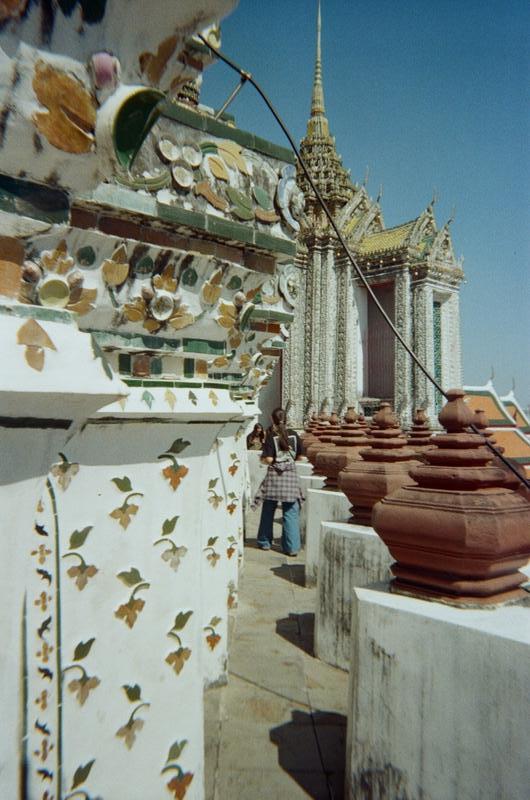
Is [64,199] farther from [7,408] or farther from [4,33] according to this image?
[7,408]

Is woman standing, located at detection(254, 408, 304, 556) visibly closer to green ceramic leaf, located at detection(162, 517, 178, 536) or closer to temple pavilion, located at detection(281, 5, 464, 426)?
green ceramic leaf, located at detection(162, 517, 178, 536)

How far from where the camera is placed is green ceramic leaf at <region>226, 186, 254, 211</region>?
221 centimetres

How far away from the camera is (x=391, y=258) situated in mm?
19188

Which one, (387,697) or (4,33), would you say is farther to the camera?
(387,697)

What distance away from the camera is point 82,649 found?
1761mm

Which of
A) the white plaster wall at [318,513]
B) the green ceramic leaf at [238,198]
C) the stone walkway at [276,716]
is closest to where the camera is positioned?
the green ceramic leaf at [238,198]

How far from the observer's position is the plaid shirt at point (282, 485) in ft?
21.8

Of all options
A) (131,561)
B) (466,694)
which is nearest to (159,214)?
(131,561)

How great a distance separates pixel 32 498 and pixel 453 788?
1.52 meters

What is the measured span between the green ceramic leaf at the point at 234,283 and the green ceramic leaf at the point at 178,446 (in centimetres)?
61

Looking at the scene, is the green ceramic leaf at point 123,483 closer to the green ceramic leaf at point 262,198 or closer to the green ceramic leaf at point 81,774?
the green ceramic leaf at point 81,774

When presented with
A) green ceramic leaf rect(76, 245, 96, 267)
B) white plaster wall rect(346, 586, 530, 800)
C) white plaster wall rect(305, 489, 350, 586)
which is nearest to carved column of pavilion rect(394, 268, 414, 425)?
white plaster wall rect(305, 489, 350, 586)

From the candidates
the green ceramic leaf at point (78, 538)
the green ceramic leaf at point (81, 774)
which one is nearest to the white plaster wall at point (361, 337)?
the green ceramic leaf at point (78, 538)

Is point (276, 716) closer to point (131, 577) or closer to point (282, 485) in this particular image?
point (131, 577)
